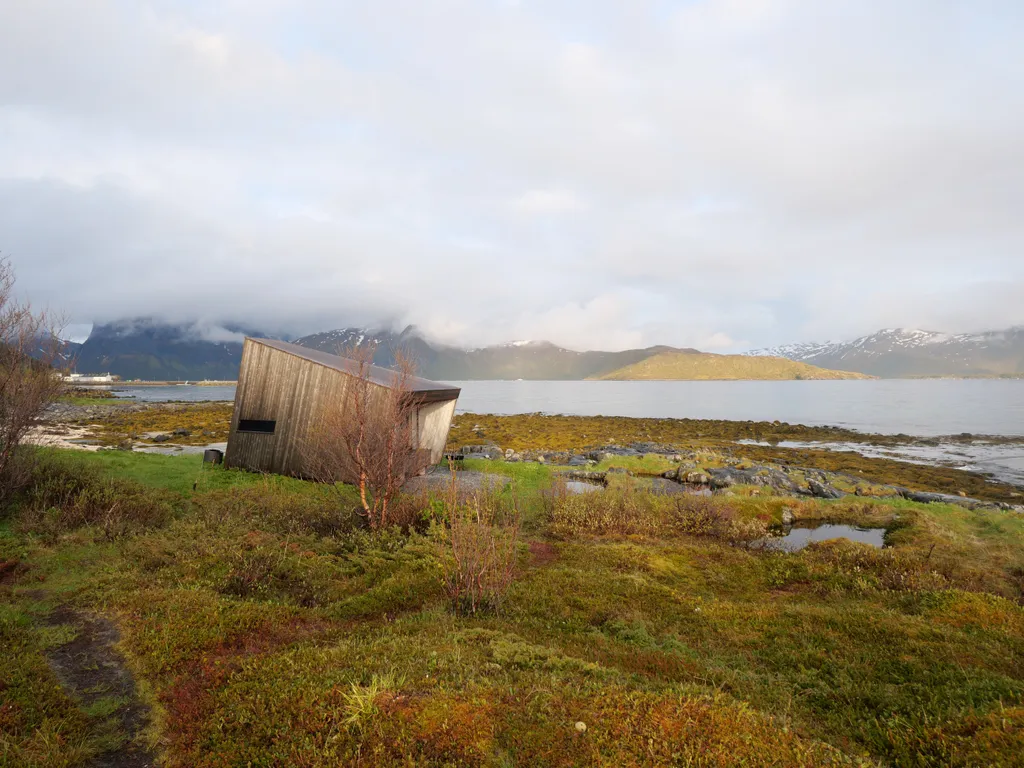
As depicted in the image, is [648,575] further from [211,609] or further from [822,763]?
[211,609]

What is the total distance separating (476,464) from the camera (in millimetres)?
25438

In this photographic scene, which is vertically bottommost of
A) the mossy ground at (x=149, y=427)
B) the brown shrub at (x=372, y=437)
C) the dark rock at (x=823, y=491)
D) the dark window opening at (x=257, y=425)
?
the mossy ground at (x=149, y=427)

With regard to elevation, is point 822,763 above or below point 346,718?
above

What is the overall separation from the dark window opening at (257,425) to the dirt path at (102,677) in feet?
40.3

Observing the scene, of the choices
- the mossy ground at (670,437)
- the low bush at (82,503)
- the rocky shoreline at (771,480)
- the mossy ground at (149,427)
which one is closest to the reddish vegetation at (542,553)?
the rocky shoreline at (771,480)

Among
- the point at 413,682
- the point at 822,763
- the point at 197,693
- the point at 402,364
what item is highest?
the point at 402,364

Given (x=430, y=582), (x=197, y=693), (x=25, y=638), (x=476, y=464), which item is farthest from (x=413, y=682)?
(x=476, y=464)

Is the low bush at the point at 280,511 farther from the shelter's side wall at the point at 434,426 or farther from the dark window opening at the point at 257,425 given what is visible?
the shelter's side wall at the point at 434,426

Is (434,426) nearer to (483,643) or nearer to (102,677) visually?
(483,643)

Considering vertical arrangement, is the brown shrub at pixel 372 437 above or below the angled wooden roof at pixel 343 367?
below

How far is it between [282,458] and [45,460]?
22.4ft

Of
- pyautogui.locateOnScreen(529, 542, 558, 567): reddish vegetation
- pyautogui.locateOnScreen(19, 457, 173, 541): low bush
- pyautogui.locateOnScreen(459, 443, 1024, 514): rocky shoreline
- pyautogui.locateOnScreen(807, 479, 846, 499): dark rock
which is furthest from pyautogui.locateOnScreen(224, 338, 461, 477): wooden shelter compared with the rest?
pyautogui.locateOnScreen(807, 479, 846, 499): dark rock

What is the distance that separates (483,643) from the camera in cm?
664

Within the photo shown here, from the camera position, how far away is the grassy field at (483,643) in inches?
175
